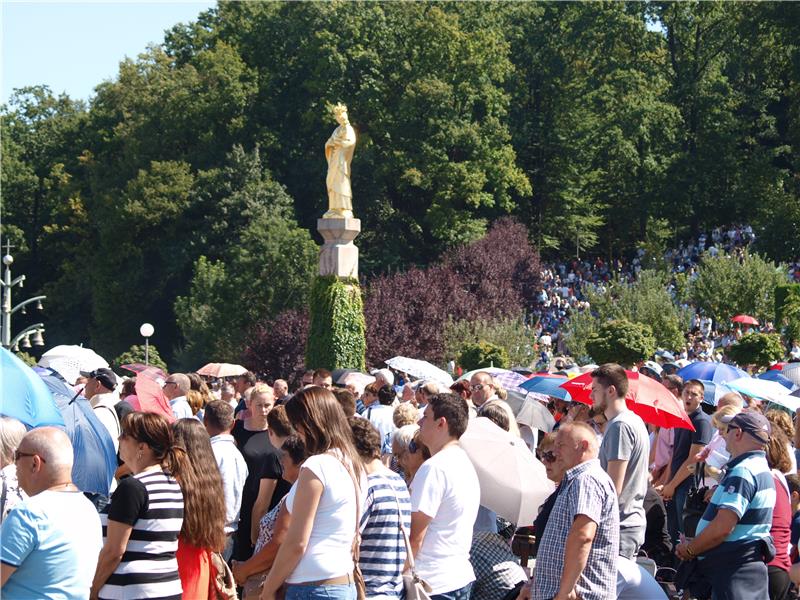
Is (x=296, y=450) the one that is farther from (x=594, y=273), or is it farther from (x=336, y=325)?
(x=594, y=273)

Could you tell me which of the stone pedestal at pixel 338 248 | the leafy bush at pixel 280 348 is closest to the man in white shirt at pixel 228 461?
the stone pedestal at pixel 338 248

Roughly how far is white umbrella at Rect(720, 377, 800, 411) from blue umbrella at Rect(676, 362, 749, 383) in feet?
6.85

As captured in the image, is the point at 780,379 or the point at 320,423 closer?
the point at 320,423

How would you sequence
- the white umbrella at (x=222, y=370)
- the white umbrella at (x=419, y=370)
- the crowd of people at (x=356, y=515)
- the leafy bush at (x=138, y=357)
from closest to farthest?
the crowd of people at (x=356, y=515), the white umbrella at (x=419, y=370), the white umbrella at (x=222, y=370), the leafy bush at (x=138, y=357)

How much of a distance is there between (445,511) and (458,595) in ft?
1.47

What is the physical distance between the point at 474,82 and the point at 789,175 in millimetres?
11655

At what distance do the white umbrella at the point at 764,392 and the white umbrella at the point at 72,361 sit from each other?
6973 millimetres

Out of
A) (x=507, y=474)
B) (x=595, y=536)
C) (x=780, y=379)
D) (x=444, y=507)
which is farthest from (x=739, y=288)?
(x=595, y=536)

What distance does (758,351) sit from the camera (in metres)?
23.9

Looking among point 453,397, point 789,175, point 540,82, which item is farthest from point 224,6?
point 453,397

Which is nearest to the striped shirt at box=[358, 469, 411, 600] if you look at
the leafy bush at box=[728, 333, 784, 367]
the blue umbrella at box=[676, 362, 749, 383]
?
the blue umbrella at box=[676, 362, 749, 383]

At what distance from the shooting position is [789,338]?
32.5 metres

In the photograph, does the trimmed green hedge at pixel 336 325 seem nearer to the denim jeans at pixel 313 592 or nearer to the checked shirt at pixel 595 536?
the checked shirt at pixel 595 536

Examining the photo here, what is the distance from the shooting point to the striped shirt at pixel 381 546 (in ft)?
20.5
